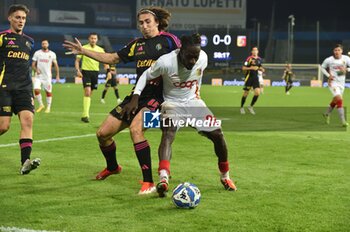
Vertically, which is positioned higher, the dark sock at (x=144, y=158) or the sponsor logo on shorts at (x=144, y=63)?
the sponsor logo on shorts at (x=144, y=63)

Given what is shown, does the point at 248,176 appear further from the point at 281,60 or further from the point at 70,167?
the point at 281,60

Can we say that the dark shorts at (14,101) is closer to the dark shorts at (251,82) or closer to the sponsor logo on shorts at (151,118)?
the sponsor logo on shorts at (151,118)

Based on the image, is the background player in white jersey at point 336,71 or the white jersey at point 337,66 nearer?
the background player in white jersey at point 336,71

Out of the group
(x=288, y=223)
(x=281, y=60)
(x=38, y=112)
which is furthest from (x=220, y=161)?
(x=281, y=60)

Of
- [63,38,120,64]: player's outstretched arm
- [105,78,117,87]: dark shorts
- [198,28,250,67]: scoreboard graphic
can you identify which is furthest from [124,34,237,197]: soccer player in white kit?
[198,28,250,67]: scoreboard graphic

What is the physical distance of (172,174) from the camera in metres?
7.48

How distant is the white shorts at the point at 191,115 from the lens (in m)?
6.36

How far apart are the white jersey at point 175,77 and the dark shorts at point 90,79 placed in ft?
30.9

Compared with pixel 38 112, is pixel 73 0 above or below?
above

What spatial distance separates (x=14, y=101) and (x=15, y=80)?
29 cm

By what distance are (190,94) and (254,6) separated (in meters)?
64.7

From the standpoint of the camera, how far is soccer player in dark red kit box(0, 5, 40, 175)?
768 centimetres

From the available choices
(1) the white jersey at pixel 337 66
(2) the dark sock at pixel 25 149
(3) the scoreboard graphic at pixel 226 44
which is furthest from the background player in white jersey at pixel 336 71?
(3) the scoreboard graphic at pixel 226 44

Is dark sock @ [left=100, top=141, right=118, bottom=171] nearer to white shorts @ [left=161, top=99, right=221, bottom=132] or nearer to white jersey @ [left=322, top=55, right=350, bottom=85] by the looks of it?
white shorts @ [left=161, top=99, right=221, bottom=132]
